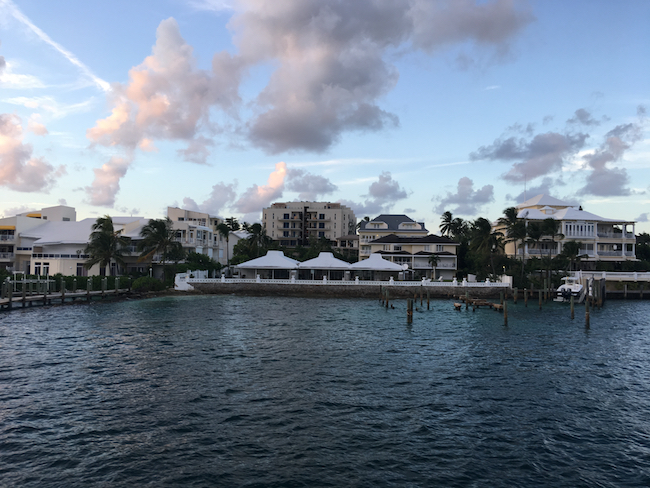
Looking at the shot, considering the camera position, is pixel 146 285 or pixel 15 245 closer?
pixel 146 285

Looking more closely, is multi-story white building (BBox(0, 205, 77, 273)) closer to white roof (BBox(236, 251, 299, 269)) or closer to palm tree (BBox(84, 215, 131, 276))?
palm tree (BBox(84, 215, 131, 276))

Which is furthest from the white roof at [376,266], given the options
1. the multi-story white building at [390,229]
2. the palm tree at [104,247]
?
the palm tree at [104,247]

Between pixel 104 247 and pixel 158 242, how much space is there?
6.94 meters

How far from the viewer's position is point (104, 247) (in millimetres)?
62656

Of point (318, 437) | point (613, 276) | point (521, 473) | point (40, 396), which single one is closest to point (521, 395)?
point (521, 473)

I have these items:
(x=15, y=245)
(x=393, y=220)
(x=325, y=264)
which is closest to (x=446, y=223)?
(x=393, y=220)

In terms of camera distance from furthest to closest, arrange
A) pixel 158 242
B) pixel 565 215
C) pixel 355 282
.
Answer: pixel 565 215
pixel 355 282
pixel 158 242

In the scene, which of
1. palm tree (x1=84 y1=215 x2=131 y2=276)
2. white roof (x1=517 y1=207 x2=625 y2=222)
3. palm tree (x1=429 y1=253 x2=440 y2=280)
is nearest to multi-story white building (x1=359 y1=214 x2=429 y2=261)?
palm tree (x1=429 y1=253 x2=440 y2=280)

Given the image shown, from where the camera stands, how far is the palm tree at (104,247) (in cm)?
6225

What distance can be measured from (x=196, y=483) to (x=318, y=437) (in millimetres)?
4302

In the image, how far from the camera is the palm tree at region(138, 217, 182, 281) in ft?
214

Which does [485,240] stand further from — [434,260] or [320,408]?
[320,408]

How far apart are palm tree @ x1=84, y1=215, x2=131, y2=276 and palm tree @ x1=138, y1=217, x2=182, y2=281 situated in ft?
9.26

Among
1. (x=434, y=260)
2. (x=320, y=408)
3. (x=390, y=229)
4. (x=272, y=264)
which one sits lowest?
(x=320, y=408)
